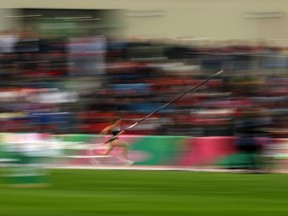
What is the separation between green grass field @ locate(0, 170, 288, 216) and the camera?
912cm

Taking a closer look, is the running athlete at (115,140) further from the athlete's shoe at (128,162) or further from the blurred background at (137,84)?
the blurred background at (137,84)

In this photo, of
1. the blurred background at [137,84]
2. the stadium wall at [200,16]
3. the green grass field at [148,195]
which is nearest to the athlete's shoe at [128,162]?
the blurred background at [137,84]

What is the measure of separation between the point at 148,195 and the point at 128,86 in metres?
7.32

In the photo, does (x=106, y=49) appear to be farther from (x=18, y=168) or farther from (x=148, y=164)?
(x=18, y=168)

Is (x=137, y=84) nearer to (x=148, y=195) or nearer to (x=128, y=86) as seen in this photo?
(x=128, y=86)

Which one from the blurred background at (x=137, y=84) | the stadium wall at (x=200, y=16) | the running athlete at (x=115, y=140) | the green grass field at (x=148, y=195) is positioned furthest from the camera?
the stadium wall at (x=200, y=16)

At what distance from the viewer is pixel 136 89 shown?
58.0 ft

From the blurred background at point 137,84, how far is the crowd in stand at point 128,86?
2 centimetres

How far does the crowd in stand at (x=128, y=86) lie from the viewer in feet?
55.5

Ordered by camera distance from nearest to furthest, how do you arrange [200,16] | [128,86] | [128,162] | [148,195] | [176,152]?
[148,195], [176,152], [128,162], [128,86], [200,16]

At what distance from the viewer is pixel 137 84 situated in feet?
58.3

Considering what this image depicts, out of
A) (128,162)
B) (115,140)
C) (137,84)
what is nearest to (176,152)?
(128,162)

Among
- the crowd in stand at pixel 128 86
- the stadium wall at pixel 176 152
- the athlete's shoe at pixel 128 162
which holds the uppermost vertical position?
the crowd in stand at pixel 128 86

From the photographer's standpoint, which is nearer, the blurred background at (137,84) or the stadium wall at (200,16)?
the blurred background at (137,84)
